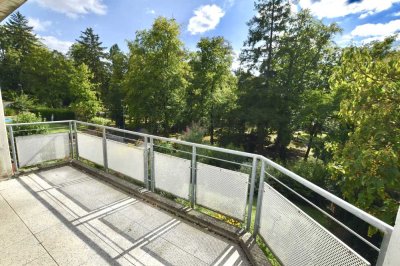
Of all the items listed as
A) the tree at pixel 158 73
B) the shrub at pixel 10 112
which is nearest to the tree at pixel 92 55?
the shrub at pixel 10 112

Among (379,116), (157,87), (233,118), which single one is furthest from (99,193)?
(233,118)

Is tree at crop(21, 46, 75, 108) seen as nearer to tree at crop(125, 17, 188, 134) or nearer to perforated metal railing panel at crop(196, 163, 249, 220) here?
tree at crop(125, 17, 188, 134)

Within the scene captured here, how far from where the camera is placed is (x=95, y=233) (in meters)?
2.67

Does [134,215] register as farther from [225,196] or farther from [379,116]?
[379,116]

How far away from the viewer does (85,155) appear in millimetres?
4941

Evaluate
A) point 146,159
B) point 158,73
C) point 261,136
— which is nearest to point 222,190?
point 146,159

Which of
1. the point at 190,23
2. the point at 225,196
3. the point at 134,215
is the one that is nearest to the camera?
the point at 225,196

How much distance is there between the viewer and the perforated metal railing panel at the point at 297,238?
1430 mm

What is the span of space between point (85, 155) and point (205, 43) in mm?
12635

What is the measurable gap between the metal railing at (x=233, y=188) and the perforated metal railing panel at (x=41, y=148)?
0.02m

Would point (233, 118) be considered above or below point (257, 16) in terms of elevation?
below

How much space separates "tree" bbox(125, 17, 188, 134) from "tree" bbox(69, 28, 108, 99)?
51.9 feet

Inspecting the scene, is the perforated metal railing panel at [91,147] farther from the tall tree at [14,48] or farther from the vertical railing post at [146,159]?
the tall tree at [14,48]

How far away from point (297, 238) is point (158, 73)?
13753 mm
